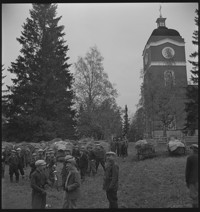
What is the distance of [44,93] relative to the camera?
26.7 m

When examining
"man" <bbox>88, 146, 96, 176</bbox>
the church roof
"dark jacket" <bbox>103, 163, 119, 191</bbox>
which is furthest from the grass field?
the church roof

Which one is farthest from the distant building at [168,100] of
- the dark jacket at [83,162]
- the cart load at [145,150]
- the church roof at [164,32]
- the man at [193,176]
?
the man at [193,176]

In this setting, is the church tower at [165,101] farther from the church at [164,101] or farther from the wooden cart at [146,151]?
the wooden cart at [146,151]

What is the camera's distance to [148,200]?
10.3 metres

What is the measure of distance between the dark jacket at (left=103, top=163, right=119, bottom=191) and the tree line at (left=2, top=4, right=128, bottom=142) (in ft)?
52.1

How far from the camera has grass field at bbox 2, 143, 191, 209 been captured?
32.2ft

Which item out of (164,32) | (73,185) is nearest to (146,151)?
(73,185)

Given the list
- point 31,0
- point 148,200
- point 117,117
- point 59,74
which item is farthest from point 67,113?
point 31,0

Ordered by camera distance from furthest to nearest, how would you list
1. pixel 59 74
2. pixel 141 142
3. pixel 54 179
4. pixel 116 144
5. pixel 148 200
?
pixel 59 74 < pixel 116 144 < pixel 141 142 < pixel 54 179 < pixel 148 200

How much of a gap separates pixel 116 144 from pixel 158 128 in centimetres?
1017

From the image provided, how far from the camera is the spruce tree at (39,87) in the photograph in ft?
83.6

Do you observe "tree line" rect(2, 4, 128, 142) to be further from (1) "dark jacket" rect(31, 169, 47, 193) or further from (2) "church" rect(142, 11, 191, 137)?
(1) "dark jacket" rect(31, 169, 47, 193)

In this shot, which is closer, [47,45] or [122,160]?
[122,160]

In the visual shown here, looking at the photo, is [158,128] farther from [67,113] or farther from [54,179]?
[54,179]
